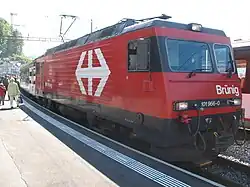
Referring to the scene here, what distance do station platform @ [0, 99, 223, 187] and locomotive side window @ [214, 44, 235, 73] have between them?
8.07 ft

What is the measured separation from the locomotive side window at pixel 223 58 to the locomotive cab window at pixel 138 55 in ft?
5.43

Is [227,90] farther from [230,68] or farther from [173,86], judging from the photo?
[173,86]

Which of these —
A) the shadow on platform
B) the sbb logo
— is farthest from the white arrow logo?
the sbb logo

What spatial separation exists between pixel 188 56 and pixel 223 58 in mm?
1102

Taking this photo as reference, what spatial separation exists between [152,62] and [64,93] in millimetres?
6751

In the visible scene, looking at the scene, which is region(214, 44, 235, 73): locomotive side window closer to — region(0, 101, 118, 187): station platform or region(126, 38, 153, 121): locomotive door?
region(126, 38, 153, 121): locomotive door

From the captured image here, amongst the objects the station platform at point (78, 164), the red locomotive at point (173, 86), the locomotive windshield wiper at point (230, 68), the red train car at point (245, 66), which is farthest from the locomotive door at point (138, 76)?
the red train car at point (245, 66)

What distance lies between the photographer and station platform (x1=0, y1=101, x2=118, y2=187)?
17.1 feet

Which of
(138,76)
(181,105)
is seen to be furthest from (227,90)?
(138,76)

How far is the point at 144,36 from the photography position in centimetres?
639

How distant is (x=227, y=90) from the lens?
6.87 metres

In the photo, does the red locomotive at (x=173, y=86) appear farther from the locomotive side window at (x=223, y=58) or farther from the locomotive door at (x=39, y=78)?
the locomotive door at (x=39, y=78)

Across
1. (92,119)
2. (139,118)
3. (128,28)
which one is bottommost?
(92,119)

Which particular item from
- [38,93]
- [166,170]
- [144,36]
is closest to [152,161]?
[166,170]
